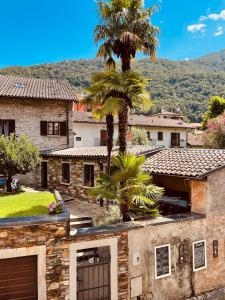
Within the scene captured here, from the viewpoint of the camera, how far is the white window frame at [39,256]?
9.16 m

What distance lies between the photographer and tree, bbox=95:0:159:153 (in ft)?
40.9

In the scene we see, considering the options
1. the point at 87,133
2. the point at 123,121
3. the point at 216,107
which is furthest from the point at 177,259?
the point at 216,107

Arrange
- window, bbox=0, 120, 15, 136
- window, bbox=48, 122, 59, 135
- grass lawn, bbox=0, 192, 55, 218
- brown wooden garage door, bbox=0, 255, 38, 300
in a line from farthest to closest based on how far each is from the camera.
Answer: window, bbox=48, 122, 59, 135
window, bbox=0, 120, 15, 136
grass lawn, bbox=0, 192, 55, 218
brown wooden garage door, bbox=0, 255, 38, 300

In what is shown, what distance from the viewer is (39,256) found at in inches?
371

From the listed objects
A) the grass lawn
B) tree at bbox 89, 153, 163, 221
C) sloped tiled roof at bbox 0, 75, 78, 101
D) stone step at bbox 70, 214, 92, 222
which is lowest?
stone step at bbox 70, 214, 92, 222

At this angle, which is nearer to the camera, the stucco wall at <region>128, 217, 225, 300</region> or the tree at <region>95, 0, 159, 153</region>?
the stucco wall at <region>128, 217, 225, 300</region>

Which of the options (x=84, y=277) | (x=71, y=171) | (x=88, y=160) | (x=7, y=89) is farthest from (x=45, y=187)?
(x=84, y=277)

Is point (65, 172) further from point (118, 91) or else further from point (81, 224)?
point (118, 91)

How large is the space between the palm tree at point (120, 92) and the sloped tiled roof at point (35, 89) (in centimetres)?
1271

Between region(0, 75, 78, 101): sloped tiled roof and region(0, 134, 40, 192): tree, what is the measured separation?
578 centimetres

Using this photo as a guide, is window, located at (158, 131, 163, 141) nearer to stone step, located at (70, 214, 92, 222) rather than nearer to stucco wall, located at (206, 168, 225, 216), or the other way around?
stone step, located at (70, 214, 92, 222)

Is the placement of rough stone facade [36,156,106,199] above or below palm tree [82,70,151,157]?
below

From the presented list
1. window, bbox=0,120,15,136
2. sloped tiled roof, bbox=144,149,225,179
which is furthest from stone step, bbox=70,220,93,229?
window, bbox=0,120,15,136

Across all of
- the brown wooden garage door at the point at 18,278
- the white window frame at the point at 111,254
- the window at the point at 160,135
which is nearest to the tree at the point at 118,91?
the white window frame at the point at 111,254
